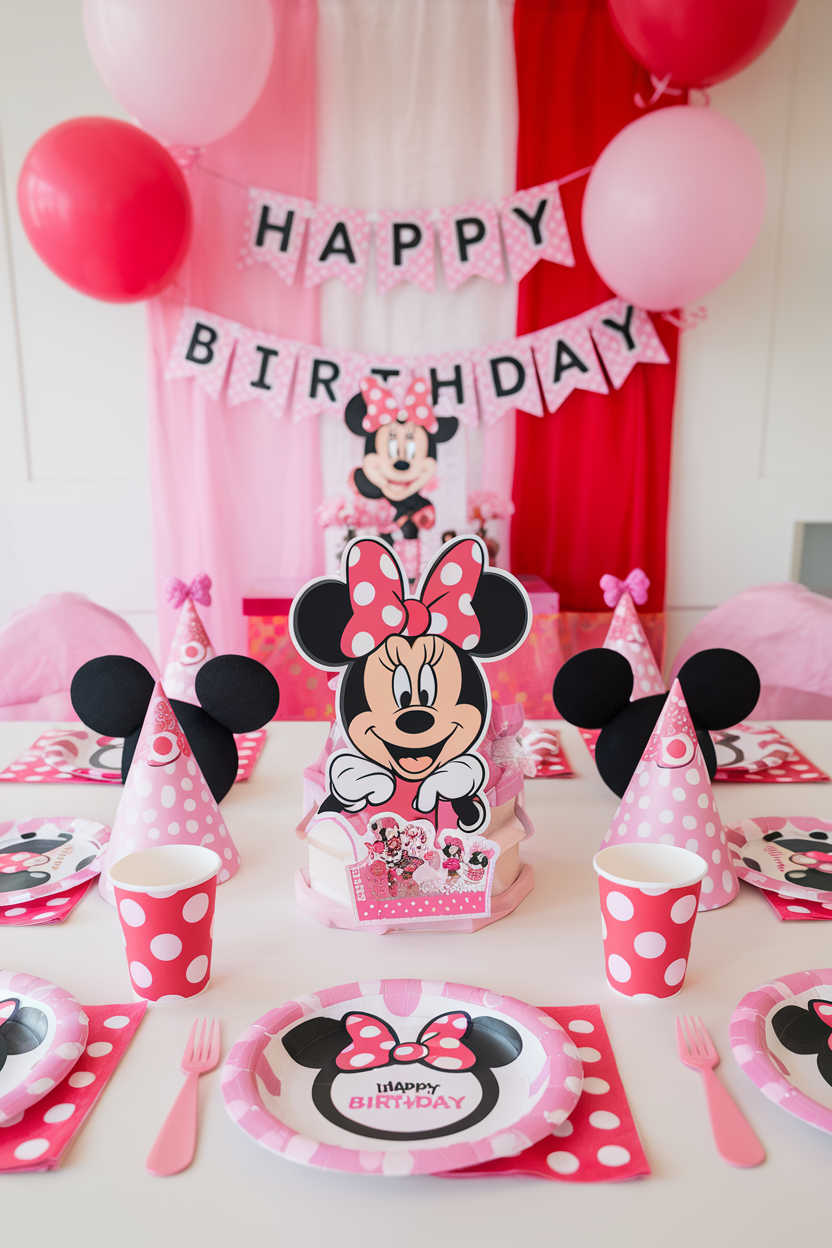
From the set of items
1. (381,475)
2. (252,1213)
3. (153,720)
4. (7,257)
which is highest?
(7,257)

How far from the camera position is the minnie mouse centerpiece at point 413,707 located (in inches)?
27.9

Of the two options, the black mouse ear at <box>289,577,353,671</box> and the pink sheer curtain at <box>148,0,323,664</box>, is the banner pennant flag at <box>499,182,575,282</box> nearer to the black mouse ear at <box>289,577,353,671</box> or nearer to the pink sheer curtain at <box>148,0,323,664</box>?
the pink sheer curtain at <box>148,0,323,664</box>

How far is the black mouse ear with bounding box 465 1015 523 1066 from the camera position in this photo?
56cm

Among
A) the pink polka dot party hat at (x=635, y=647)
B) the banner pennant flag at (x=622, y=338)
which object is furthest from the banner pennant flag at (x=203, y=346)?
the pink polka dot party hat at (x=635, y=647)

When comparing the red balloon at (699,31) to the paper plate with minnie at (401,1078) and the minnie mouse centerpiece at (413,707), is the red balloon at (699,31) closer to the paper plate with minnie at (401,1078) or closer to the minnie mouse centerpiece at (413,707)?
the minnie mouse centerpiece at (413,707)

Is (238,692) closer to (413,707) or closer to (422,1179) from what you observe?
(413,707)

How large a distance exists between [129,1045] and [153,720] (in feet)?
0.90

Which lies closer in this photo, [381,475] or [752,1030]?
[752,1030]

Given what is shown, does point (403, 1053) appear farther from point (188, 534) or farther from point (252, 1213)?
point (188, 534)

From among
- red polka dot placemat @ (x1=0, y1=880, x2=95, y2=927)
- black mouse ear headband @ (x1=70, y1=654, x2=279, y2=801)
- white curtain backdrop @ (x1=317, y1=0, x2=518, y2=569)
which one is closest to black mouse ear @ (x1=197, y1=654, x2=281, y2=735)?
black mouse ear headband @ (x1=70, y1=654, x2=279, y2=801)

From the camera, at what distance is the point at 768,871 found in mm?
804

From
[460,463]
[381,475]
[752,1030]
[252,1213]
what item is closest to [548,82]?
[460,463]

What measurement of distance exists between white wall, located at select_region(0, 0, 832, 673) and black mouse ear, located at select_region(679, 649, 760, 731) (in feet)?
5.94

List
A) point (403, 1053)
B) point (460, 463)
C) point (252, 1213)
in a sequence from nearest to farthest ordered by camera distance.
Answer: point (252, 1213), point (403, 1053), point (460, 463)
